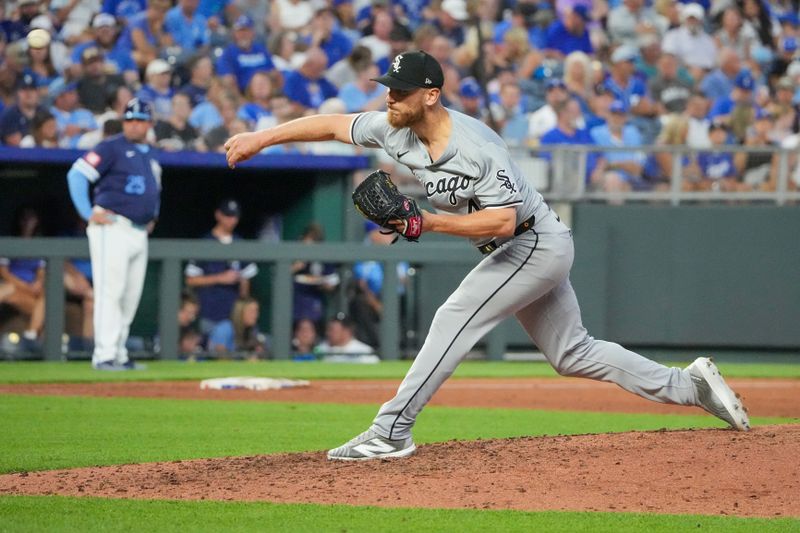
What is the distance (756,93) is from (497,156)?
11174mm

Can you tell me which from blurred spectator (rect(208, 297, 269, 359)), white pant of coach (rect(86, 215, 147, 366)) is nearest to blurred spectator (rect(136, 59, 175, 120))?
blurred spectator (rect(208, 297, 269, 359))

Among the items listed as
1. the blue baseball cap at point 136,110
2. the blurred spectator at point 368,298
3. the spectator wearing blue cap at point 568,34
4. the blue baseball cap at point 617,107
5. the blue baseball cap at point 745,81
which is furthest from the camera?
the spectator wearing blue cap at point 568,34

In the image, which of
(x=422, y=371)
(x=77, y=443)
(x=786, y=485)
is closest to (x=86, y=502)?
(x=422, y=371)

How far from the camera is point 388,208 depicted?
16.9ft

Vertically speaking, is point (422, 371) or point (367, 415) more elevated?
point (422, 371)

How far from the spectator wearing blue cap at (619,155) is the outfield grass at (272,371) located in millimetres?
1941

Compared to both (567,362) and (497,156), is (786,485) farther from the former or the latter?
(497,156)

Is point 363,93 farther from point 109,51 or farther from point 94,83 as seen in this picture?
point 94,83

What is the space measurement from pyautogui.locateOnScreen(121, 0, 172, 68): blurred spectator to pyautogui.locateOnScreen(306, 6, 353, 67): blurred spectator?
1620 mm

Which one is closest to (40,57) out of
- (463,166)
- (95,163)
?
(95,163)

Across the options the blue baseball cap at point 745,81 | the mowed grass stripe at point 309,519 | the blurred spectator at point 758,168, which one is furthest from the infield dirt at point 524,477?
the blue baseball cap at point 745,81

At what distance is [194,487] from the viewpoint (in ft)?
17.0

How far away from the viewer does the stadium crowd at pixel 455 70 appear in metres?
13.0

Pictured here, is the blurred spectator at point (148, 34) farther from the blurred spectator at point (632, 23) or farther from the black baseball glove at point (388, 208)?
the black baseball glove at point (388, 208)
